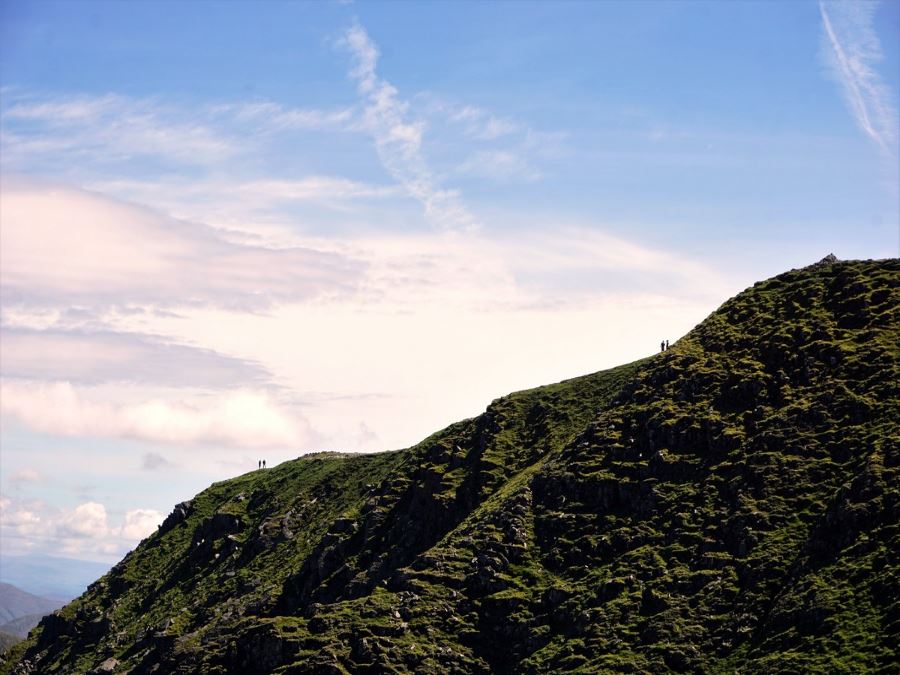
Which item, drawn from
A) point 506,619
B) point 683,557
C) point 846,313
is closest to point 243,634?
point 506,619

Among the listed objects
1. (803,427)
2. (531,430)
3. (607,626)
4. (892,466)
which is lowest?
(607,626)

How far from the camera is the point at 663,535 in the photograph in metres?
144

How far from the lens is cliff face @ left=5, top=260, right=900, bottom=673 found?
123 m

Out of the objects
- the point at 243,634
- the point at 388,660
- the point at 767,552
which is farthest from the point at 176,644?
the point at 767,552

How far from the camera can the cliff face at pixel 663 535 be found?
123 meters

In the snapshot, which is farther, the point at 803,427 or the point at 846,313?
the point at 846,313

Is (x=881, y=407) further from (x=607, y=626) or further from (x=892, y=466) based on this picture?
(x=607, y=626)

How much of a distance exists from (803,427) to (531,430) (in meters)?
60.1

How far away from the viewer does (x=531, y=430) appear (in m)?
193

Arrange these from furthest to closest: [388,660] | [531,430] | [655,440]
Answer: [531,430] → [655,440] → [388,660]

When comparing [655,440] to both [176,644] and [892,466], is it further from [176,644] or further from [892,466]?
[176,644]

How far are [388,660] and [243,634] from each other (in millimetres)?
31344

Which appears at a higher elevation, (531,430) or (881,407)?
(531,430)

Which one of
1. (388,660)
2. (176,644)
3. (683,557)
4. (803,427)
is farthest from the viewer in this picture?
(176,644)
